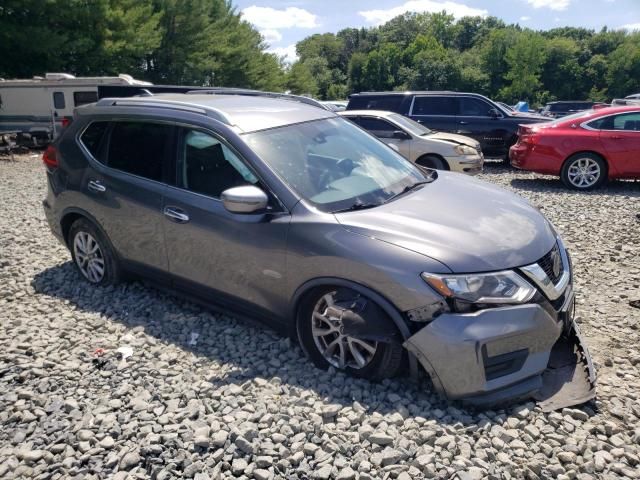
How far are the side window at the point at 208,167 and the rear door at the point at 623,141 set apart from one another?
26.9 feet

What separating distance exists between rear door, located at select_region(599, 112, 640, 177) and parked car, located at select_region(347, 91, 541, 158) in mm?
2980

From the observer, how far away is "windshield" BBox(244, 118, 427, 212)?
3574mm

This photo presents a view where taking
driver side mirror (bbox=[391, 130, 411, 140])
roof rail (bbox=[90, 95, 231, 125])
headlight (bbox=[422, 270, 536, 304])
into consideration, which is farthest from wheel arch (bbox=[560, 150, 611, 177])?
roof rail (bbox=[90, 95, 231, 125])

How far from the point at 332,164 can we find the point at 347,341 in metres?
1.35

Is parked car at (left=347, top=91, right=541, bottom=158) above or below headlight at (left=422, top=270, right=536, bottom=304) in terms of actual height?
above

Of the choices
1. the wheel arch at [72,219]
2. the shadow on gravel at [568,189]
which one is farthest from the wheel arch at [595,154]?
the wheel arch at [72,219]

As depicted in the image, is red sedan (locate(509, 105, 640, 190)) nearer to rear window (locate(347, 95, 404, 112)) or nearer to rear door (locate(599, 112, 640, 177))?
rear door (locate(599, 112, 640, 177))

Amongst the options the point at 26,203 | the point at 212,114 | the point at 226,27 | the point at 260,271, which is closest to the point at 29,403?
the point at 260,271

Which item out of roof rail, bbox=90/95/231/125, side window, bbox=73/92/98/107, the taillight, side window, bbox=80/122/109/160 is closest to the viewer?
roof rail, bbox=90/95/231/125

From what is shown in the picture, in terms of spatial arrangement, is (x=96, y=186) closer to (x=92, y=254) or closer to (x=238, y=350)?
(x=92, y=254)

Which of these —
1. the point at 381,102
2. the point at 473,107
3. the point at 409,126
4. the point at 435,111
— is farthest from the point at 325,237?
the point at 473,107

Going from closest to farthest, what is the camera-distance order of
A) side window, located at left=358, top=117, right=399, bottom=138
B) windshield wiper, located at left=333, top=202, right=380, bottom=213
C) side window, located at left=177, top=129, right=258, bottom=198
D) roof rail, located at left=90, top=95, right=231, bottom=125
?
windshield wiper, located at left=333, top=202, right=380, bottom=213 → side window, located at left=177, top=129, right=258, bottom=198 → roof rail, located at left=90, top=95, right=231, bottom=125 → side window, located at left=358, top=117, right=399, bottom=138

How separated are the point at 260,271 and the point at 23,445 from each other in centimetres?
170

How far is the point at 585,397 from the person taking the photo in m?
3.09
